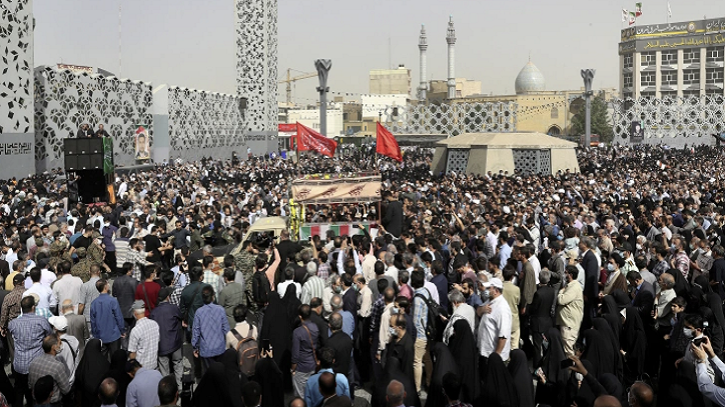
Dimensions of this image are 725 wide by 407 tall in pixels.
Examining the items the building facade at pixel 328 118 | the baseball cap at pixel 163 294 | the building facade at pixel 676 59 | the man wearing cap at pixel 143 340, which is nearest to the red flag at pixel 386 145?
the baseball cap at pixel 163 294

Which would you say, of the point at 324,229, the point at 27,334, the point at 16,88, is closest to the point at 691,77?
the point at 16,88

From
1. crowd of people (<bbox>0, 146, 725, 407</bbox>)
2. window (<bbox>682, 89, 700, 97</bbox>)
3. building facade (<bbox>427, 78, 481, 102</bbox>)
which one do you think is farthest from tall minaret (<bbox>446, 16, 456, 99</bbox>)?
crowd of people (<bbox>0, 146, 725, 407</bbox>)

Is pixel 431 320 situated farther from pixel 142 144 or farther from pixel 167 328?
pixel 142 144

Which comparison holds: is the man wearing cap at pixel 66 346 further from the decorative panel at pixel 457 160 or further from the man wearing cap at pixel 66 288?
the decorative panel at pixel 457 160

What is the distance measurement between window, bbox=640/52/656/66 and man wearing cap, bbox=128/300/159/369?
87124 millimetres

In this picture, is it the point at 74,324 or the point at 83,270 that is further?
the point at 83,270

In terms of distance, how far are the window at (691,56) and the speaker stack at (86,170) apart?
3083 inches

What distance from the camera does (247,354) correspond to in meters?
7.15

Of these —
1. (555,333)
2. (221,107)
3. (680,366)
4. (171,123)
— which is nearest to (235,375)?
(555,333)

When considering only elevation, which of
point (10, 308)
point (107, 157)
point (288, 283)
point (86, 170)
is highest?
point (107, 157)

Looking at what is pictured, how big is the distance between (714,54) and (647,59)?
22.5 feet

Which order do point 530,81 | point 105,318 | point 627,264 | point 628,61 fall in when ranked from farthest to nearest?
point 530,81, point 628,61, point 627,264, point 105,318

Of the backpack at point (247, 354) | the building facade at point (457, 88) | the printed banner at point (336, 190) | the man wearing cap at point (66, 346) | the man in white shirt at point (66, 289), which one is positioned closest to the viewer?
the man wearing cap at point (66, 346)

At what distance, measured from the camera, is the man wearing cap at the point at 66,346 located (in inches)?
272
